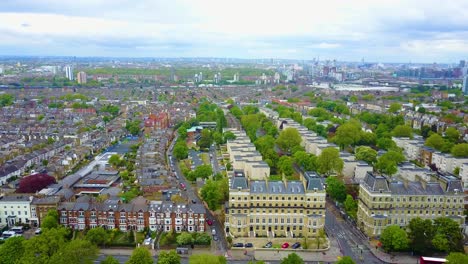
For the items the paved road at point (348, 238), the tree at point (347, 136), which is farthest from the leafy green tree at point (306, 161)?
the tree at point (347, 136)

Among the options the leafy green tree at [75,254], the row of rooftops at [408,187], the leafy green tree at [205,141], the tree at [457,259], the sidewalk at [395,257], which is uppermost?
the row of rooftops at [408,187]

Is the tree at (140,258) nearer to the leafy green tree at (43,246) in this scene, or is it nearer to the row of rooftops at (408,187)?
the leafy green tree at (43,246)

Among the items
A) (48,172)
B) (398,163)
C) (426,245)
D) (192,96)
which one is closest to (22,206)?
(48,172)

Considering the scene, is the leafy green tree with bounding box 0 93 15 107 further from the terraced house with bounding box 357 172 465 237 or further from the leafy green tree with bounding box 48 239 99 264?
the terraced house with bounding box 357 172 465 237

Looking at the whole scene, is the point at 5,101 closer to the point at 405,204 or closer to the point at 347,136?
the point at 347,136

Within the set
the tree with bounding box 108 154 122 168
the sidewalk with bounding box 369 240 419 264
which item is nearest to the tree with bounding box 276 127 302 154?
the tree with bounding box 108 154 122 168

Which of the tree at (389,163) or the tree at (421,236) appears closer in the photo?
the tree at (421,236)
